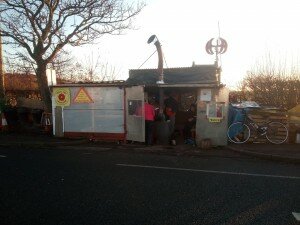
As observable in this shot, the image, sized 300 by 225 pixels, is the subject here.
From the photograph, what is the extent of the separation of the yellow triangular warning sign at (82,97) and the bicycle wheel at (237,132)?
5.55m

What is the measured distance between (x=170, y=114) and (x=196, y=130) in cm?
137

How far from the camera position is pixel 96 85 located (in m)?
14.8

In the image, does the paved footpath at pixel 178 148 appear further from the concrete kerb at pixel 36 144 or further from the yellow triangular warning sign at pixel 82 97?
the yellow triangular warning sign at pixel 82 97

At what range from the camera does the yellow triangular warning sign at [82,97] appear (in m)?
14.9

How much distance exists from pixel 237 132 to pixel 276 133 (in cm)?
140

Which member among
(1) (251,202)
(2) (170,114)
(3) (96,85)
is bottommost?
(1) (251,202)

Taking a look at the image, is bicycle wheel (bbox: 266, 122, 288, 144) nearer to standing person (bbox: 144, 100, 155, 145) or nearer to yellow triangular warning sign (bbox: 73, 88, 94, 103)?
standing person (bbox: 144, 100, 155, 145)

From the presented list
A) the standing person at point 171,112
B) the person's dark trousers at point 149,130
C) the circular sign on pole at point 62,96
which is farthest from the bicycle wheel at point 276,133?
the circular sign on pole at point 62,96

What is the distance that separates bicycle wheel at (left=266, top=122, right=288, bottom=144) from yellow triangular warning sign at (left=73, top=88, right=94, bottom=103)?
22.7 ft

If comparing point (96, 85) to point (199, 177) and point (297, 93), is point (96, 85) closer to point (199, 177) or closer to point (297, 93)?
point (199, 177)

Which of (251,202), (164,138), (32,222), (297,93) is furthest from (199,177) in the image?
(297,93)

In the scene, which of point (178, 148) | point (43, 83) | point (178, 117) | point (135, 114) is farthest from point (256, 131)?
point (43, 83)

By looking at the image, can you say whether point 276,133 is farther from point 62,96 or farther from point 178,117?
point 62,96

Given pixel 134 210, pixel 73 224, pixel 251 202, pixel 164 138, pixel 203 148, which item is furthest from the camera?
pixel 164 138
